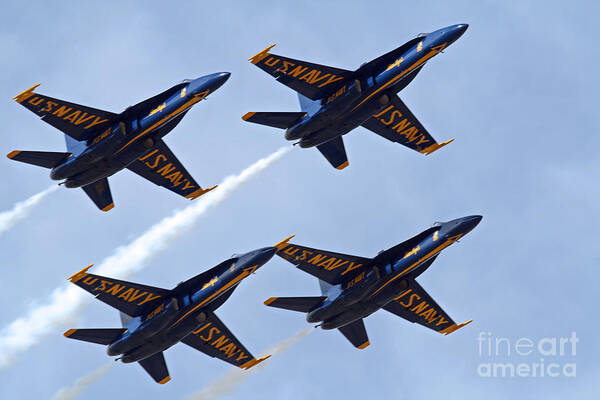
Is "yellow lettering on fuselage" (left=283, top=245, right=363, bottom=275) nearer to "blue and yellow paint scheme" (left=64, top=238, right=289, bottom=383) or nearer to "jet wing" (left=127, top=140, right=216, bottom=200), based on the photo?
"blue and yellow paint scheme" (left=64, top=238, right=289, bottom=383)

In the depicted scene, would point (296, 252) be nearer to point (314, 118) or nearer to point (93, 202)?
point (314, 118)

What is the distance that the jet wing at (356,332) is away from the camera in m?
95.4

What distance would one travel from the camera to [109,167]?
91.0m

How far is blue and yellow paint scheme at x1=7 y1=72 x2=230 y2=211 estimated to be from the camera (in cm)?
8844

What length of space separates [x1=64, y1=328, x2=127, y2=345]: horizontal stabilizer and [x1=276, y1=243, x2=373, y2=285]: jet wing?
11.0 m

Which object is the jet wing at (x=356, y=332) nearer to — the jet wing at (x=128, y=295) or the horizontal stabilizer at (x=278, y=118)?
the jet wing at (x=128, y=295)

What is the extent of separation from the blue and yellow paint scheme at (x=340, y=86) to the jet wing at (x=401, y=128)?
4.03 m

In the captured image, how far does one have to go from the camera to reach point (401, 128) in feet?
323

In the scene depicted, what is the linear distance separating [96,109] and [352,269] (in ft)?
59.3

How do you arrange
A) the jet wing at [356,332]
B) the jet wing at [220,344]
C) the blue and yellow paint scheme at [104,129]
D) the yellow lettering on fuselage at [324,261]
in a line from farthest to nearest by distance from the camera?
1. the jet wing at [356,332]
2. the jet wing at [220,344]
3. the yellow lettering on fuselage at [324,261]
4. the blue and yellow paint scheme at [104,129]

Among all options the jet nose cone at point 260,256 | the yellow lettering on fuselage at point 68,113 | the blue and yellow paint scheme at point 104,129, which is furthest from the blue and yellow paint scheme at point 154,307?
the yellow lettering on fuselage at point 68,113

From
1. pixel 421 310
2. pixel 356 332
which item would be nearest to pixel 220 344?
pixel 356 332

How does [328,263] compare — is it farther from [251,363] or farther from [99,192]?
[99,192]

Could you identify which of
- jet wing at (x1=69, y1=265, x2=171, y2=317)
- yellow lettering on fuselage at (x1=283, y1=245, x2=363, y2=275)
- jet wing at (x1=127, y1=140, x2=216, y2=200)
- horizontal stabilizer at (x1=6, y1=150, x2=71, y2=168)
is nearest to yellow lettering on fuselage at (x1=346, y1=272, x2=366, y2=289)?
yellow lettering on fuselage at (x1=283, y1=245, x2=363, y2=275)
